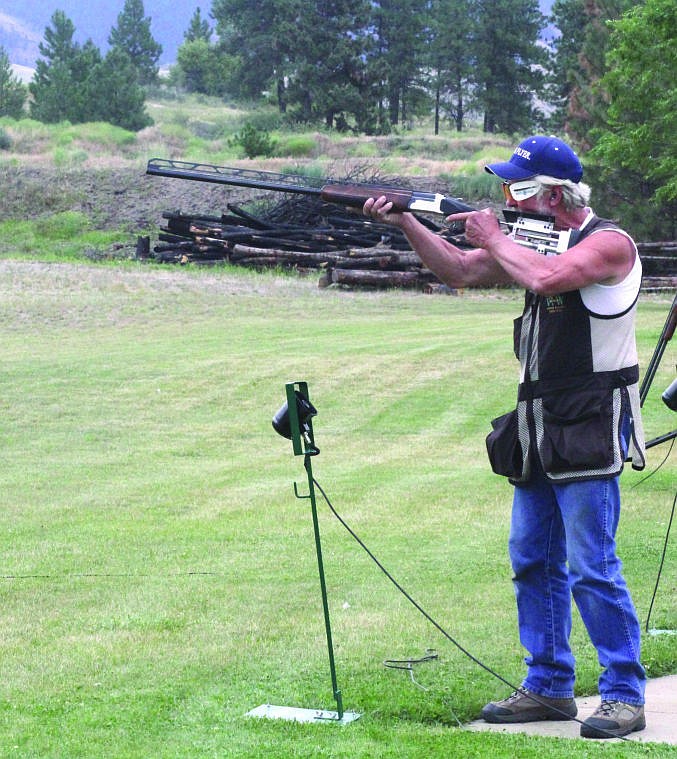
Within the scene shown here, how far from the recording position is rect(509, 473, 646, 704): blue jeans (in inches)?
183

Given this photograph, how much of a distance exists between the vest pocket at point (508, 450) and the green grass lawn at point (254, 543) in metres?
1.04

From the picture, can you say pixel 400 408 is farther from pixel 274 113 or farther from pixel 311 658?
pixel 274 113

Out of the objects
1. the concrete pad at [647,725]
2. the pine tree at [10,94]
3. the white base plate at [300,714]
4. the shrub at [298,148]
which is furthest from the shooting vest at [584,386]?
the pine tree at [10,94]

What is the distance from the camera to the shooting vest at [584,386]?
4660 mm

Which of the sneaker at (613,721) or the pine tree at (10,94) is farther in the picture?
the pine tree at (10,94)

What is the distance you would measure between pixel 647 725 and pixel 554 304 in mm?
1693

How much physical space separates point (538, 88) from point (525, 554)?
69.1 m

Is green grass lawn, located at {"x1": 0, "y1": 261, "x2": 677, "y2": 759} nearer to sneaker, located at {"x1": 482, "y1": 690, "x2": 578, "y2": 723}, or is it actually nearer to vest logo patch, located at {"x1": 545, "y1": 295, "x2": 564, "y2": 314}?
sneaker, located at {"x1": 482, "y1": 690, "x2": 578, "y2": 723}

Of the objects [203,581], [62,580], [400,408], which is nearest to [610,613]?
[203,581]

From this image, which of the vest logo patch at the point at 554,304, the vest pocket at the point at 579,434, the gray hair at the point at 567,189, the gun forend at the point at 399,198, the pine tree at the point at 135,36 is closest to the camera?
the vest pocket at the point at 579,434

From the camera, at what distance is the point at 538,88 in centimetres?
7094

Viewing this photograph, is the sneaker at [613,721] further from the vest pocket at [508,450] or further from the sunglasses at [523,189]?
the sunglasses at [523,189]

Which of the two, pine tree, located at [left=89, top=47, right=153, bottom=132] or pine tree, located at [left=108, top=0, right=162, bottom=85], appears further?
pine tree, located at [left=108, top=0, right=162, bottom=85]

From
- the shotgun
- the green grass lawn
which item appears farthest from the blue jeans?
the shotgun
